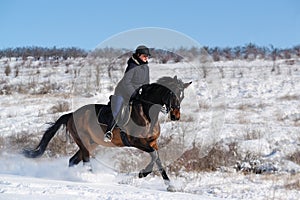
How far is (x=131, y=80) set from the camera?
721cm

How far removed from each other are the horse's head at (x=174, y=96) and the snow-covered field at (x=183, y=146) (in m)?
0.90

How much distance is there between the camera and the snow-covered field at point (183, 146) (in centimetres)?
614

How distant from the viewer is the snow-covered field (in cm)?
614

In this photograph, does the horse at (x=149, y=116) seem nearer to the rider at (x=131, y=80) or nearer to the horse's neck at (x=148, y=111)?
the horse's neck at (x=148, y=111)

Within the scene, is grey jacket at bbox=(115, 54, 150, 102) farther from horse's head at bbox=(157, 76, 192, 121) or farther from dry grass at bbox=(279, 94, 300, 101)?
dry grass at bbox=(279, 94, 300, 101)

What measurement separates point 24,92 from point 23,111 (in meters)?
6.14

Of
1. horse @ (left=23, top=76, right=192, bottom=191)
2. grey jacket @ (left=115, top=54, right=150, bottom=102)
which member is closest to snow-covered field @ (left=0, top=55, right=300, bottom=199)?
horse @ (left=23, top=76, right=192, bottom=191)

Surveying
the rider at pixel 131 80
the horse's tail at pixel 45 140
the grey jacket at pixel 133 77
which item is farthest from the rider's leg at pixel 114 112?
the horse's tail at pixel 45 140

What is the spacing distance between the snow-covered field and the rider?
1.10m

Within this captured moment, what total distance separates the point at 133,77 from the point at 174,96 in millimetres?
775

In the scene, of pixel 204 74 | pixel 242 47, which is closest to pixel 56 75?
pixel 242 47

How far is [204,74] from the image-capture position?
11398 mm

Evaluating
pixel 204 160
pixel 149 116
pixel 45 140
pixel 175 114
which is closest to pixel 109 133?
pixel 149 116

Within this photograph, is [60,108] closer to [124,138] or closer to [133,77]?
[124,138]
